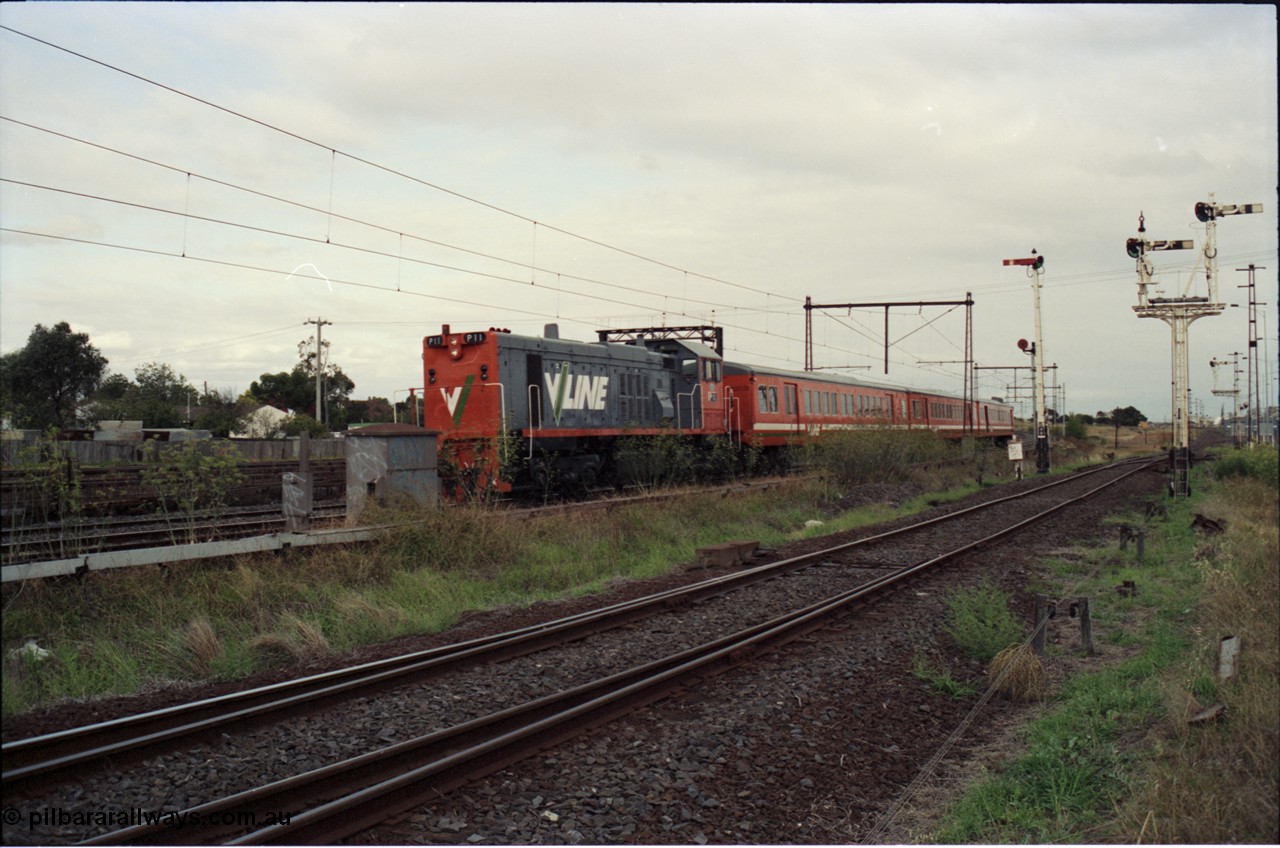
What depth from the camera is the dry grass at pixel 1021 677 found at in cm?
739

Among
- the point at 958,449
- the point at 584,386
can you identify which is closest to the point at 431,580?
the point at 584,386

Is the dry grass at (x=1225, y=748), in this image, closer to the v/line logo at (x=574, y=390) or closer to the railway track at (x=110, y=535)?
the railway track at (x=110, y=535)

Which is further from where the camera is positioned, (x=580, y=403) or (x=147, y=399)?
(x=147, y=399)

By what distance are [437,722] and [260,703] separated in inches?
54.2

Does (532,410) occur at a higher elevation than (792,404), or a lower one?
lower

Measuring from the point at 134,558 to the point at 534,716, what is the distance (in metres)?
5.02

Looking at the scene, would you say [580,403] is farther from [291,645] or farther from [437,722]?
[437,722]

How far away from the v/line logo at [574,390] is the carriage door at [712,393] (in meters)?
4.19

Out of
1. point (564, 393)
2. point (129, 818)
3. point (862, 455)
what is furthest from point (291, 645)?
point (862, 455)

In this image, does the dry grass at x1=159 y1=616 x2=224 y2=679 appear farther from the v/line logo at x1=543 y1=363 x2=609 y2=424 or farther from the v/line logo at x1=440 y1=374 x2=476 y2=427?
the v/line logo at x1=543 y1=363 x2=609 y2=424

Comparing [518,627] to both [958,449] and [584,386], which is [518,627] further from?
[958,449]

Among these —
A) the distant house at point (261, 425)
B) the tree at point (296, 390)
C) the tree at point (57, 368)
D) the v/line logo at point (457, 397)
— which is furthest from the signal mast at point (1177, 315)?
→ the tree at point (296, 390)

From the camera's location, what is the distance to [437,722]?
6.09 metres

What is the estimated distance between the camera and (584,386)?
1933 centimetres
